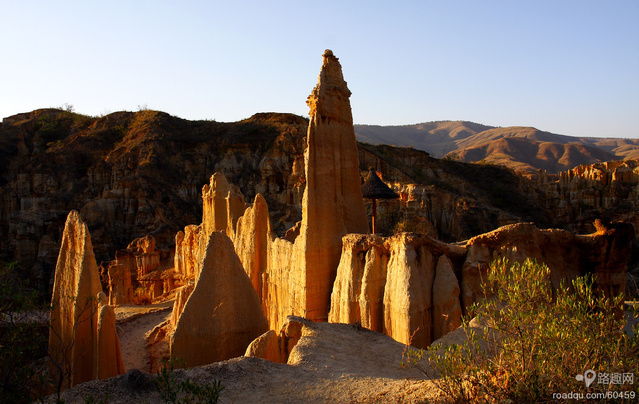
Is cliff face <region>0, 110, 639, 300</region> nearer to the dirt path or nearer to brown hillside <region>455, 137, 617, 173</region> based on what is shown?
the dirt path

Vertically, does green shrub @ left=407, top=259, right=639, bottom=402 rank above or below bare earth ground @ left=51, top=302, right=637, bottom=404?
above

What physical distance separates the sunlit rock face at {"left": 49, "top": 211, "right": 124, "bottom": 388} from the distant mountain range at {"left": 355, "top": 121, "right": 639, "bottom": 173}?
61968 mm

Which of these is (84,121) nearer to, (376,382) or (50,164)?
(50,164)

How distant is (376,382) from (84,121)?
6416 cm

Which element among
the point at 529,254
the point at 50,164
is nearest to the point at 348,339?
the point at 529,254

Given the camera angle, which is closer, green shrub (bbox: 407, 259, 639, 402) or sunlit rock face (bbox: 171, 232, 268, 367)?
green shrub (bbox: 407, 259, 639, 402)

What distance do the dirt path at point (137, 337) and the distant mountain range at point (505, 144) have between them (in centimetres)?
5650

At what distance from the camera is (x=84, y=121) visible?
198ft

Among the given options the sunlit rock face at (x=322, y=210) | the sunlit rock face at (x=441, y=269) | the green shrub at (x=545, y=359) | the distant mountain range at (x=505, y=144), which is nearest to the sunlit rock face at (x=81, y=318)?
the sunlit rock face at (x=322, y=210)

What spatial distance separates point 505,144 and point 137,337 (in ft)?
281

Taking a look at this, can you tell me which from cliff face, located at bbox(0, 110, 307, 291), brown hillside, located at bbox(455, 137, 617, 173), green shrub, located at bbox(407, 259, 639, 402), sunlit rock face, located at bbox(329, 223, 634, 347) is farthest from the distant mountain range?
green shrub, located at bbox(407, 259, 639, 402)

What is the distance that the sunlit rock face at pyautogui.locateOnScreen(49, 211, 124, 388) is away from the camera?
9.33 meters

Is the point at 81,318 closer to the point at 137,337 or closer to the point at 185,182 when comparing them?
the point at 137,337

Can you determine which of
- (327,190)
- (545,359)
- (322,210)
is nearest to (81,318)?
(322,210)
